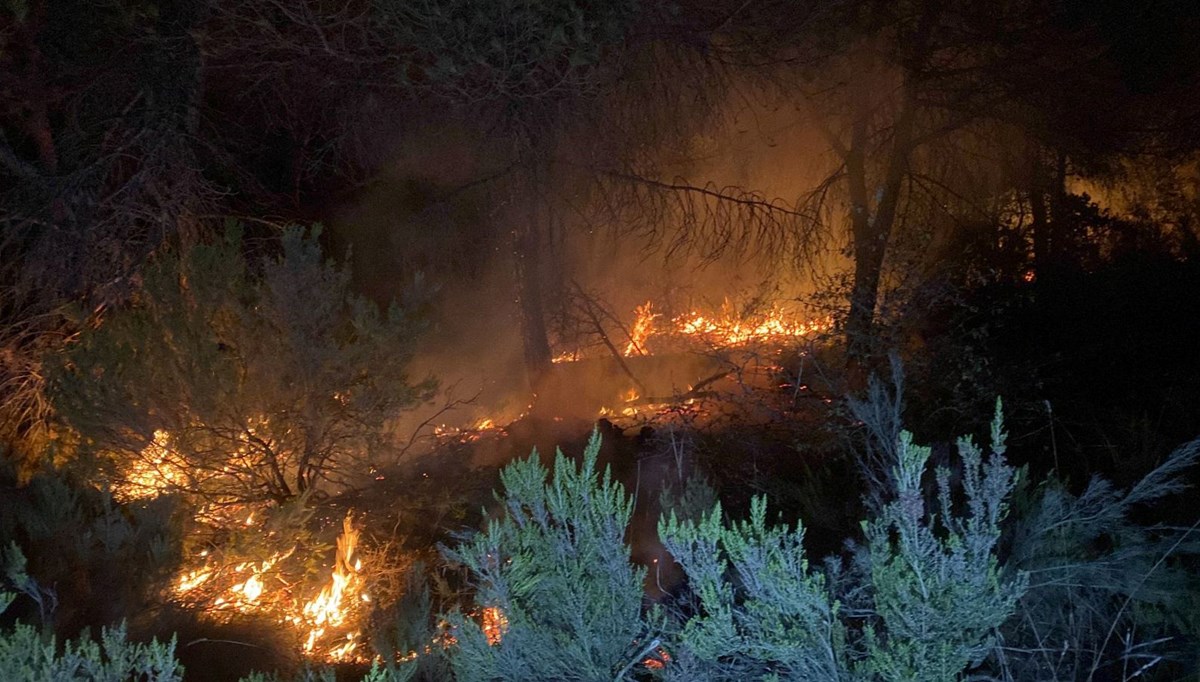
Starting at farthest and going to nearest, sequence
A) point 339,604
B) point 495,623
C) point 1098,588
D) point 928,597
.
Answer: point 339,604, point 1098,588, point 495,623, point 928,597

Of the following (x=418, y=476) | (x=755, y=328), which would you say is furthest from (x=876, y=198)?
(x=418, y=476)

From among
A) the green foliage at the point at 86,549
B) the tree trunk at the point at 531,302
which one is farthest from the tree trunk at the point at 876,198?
the green foliage at the point at 86,549

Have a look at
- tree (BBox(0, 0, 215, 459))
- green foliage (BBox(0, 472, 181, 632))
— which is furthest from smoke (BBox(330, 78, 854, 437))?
green foliage (BBox(0, 472, 181, 632))

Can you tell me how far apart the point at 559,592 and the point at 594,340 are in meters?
6.28

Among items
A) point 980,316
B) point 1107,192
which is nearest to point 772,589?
point 980,316

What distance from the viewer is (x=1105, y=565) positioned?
3.89 meters

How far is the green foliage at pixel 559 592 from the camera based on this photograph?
349cm

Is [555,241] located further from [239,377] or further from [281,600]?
[281,600]

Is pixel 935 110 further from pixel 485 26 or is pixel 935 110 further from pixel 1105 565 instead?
pixel 1105 565

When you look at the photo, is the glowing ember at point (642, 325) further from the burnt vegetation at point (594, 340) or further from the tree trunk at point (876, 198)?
the tree trunk at point (876, 198)

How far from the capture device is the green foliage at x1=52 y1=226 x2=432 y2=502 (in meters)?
5.89

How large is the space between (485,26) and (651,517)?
3.68 meters

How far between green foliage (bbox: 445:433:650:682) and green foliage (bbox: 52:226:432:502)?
3.01 metres

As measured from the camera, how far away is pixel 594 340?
9.80m
